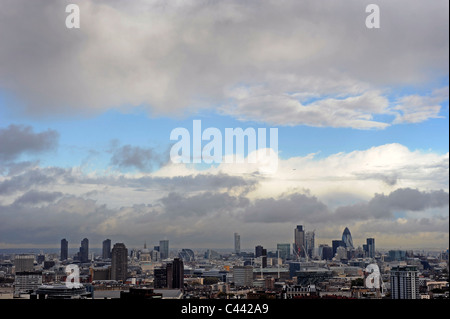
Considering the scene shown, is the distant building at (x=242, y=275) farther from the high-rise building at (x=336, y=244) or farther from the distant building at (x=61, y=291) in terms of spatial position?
the distant building at (x=61, y=291)

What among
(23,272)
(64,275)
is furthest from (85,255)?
(23,272)

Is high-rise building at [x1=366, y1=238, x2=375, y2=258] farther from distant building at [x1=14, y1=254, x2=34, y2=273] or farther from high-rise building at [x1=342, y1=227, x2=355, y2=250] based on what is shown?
distant building at [x1=14, y1=254, x2=34, y2=273]

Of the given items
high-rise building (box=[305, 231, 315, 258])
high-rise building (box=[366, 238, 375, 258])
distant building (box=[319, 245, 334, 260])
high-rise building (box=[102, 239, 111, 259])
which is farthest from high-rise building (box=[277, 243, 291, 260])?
high-rise building (box=[102, 239, 111, 259])

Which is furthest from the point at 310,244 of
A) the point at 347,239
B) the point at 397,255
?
the point at 397,255
